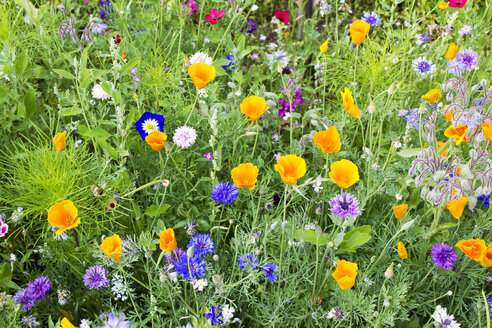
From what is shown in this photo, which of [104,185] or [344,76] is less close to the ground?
[344,76]

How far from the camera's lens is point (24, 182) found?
1.55 metres

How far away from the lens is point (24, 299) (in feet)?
4.97

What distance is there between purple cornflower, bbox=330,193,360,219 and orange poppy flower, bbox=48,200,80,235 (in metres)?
0.80

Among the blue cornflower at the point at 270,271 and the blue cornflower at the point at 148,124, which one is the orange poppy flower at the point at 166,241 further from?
the blue cornflower at the point at 148,124

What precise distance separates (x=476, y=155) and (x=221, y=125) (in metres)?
1.00

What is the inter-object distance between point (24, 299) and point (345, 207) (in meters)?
1.17

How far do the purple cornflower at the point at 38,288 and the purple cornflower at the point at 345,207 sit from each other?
106cm

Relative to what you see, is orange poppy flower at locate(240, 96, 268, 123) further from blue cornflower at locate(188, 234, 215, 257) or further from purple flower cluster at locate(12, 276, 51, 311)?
purple flower cluster at locate(12, 276, 51, 311)

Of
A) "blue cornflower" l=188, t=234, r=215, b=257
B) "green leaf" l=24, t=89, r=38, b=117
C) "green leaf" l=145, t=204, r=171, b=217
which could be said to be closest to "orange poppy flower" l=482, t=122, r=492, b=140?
"blue cornflower" l=188, t=234, r=215, b=257

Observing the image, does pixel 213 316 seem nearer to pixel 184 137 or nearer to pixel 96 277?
pixel 96 277

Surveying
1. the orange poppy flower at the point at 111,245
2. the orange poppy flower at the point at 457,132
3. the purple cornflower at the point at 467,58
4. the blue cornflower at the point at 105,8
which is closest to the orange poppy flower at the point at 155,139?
the orange poppy flower at the point at 111,245

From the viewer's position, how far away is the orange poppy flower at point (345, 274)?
1.18 meters

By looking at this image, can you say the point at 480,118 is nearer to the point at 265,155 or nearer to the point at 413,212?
the point at 413,212

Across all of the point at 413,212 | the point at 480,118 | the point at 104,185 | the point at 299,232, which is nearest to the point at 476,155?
the point at 480,118
